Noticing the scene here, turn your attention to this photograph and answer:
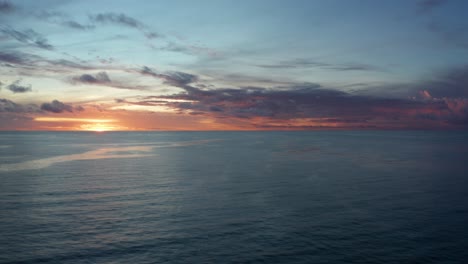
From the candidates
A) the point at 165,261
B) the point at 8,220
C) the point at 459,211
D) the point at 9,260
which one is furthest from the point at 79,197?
the point at 459,211

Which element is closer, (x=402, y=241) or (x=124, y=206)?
(x=402, y=241)

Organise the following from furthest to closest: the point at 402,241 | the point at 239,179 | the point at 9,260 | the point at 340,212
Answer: the point at 239,179 < the point at 340,212 < the point at 402,241 < the point at 9,260

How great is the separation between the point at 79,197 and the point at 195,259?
3791 centimetres

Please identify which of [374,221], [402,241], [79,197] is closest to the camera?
[402,241]

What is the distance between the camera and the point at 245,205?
60.4 metres

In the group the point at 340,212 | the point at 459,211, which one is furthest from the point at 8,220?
the point at 459,211

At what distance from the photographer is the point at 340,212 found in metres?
55.7

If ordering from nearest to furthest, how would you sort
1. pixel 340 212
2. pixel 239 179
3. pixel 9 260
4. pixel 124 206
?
pixel 9 260 < pixel 340 212 < pixel 124 206 < pixel 239 179

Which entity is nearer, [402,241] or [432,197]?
[402,241]

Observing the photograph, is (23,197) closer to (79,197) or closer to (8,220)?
(79,197)

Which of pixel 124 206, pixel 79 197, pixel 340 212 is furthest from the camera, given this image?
pixel 79 197

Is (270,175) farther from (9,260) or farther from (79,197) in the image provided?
(9,260)

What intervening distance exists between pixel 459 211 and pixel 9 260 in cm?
6340

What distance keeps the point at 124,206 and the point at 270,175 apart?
45.6 meters
